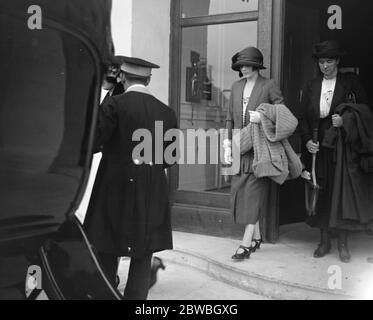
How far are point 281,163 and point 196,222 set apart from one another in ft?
3.46

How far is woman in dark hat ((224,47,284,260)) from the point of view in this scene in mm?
3133

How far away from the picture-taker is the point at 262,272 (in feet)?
9.52

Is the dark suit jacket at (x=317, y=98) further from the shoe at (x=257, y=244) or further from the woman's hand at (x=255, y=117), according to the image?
the shoe at (x=257, y=244)

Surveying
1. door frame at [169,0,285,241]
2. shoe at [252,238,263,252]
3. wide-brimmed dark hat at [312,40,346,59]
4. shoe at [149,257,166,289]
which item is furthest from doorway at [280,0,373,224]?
shoe at [149,257,166,289]

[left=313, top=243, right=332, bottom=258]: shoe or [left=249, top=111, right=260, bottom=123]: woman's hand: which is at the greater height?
[left=249, top=111, right=260, bottom=123]: woman's hand

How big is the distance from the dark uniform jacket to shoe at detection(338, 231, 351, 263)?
156cm

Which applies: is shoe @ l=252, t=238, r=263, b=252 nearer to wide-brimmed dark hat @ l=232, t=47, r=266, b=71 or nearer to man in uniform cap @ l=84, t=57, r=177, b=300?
wide-brimmed dark hat @ l=232, t=47, r=266, b=71

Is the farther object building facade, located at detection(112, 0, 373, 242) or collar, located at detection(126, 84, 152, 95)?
building facade, located at detection(112, 0, 373, 242)

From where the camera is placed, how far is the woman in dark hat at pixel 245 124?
313 cm

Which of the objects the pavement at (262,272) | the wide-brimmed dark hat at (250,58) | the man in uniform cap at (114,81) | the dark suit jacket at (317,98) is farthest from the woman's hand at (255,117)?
the man in uniform cap at (114,81)

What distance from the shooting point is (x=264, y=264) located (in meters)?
3.05

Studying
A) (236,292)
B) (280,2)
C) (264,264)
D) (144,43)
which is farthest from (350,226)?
(144,43)

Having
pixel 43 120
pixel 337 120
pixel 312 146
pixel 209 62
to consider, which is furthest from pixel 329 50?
pixel 43 120

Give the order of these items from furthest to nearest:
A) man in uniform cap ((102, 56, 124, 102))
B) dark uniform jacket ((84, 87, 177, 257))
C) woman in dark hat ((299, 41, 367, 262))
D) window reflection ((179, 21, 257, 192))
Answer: window reflection ((179, 21, 257, 192)) → woman in dark hat ((299, 41, 367, 262)) → dark uniform jacket ((84, 87, 177, 257)) → man in uniform cap ((102, 56, 124, 102))
